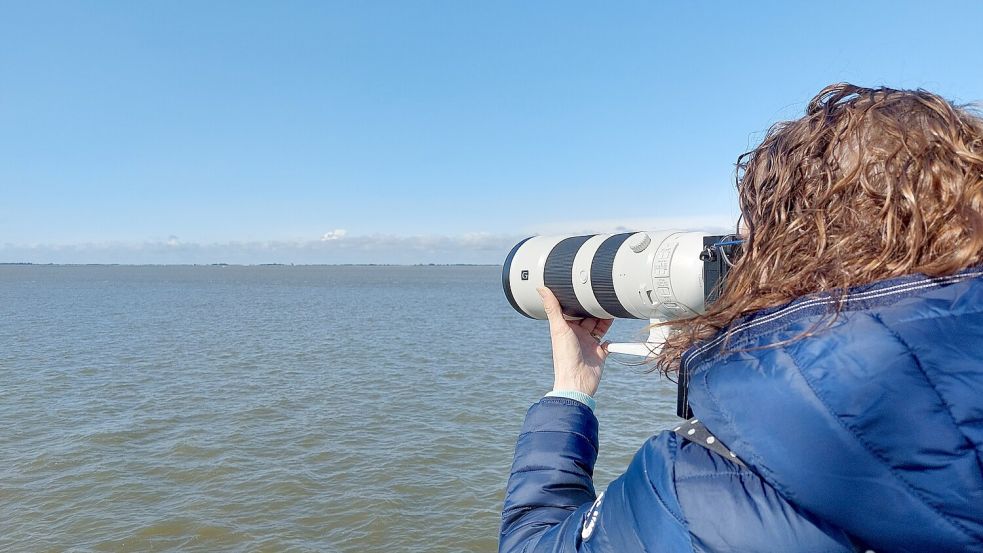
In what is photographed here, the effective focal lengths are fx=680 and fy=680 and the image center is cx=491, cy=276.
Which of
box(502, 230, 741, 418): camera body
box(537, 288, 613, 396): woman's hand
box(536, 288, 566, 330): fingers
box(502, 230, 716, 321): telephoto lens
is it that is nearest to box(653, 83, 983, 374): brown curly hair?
box(537, 288, 613, 396): woman's hand

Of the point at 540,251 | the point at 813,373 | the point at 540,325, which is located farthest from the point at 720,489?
the point at 540,325

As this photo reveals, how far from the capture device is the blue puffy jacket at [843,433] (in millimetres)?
897

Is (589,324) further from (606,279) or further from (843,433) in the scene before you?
(843,433)

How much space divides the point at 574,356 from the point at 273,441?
8.40 metres

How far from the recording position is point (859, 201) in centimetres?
111

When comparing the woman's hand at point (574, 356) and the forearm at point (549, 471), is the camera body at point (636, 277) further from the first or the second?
the forearm at point (549, 471)

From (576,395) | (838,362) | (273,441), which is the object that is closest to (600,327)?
(576,395)

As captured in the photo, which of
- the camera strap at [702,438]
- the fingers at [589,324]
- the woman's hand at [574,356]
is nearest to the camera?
the camera strap at [702,438]

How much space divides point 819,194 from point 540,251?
6.91 feet

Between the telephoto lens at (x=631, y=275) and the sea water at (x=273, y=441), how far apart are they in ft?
1.01

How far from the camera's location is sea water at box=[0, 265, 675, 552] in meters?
6.78

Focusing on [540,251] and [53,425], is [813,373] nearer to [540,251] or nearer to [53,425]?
[540,251]

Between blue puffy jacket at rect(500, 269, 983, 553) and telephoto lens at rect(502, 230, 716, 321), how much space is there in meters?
1.53

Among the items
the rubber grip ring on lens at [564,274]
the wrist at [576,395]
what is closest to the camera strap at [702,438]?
the wrist at [576,395]
